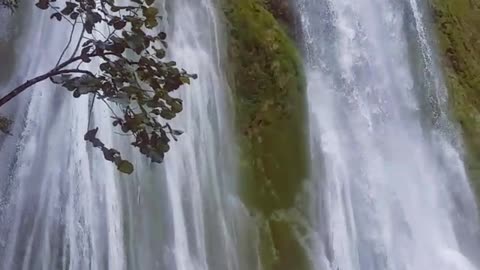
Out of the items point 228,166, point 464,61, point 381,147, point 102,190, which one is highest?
point 464,61

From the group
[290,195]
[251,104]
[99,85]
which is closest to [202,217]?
[290,195]

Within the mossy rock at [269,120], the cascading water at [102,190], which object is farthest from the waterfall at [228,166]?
the mossy rock at [269,120]

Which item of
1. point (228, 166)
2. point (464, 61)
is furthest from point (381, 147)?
point (464, 61)

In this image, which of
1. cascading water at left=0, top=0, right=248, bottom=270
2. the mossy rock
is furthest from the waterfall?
the mossy rock

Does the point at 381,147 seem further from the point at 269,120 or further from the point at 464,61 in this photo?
the point at 464,61

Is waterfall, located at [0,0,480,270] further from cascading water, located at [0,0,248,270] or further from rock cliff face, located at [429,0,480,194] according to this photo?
rock cliff face, located at [429,0,480,194]
